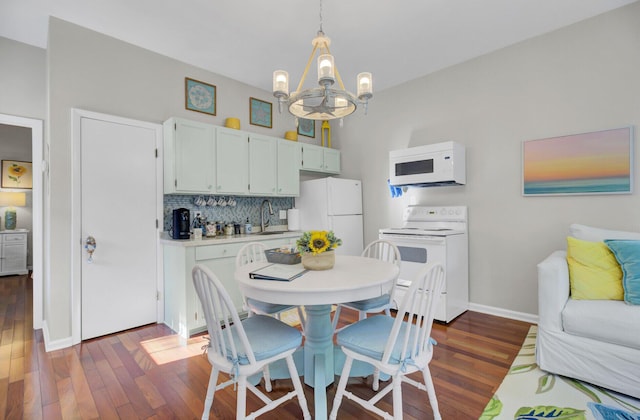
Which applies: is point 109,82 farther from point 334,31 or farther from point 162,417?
point 162,417

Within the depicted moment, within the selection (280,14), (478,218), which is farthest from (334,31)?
(478,218)

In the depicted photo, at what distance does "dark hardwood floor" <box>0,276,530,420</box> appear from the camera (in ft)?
5.68

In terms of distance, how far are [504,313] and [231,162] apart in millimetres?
3251

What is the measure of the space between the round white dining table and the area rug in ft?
2.89

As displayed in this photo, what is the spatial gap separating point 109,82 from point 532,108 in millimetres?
3999

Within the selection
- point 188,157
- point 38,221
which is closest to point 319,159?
point 188,157

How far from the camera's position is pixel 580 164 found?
269cm

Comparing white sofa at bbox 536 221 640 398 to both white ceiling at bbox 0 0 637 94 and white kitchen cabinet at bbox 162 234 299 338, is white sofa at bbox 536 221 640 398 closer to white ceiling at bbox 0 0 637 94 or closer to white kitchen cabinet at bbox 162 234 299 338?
white ceiling at bbox 0 0 637 94

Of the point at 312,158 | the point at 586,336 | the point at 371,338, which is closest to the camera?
the point at 371,338

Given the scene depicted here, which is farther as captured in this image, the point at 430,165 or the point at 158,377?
the point at 430,165

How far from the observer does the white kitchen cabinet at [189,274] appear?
2750 millimetres

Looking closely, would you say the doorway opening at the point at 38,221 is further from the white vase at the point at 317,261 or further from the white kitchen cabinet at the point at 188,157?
the white vase at the point at 317,261

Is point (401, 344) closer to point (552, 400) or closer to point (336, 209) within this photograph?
point (552, 400)

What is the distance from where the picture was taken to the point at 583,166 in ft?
8.79
